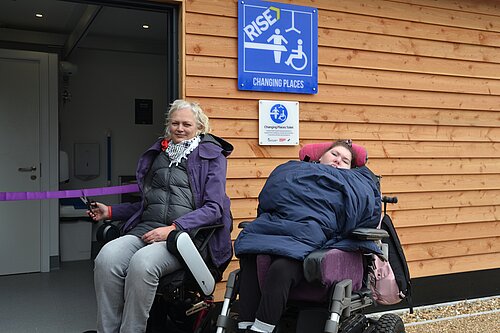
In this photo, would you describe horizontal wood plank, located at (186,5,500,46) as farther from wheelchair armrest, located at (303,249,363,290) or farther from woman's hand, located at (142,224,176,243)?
wheelchair armrest, located at (303,249,363,290)

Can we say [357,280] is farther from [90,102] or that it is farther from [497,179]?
[90,102]

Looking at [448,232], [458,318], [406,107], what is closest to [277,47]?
[406,107]

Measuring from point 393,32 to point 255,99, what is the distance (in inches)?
51.0

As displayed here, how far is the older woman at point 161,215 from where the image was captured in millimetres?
2604

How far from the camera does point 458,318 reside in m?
3.97

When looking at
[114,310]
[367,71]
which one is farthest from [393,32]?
[114,310]

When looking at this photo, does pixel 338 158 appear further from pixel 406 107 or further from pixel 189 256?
pixel 406 107

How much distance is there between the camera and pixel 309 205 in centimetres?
249

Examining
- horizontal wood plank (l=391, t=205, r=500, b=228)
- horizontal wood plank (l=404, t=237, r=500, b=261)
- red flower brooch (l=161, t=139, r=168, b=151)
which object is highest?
red flower brooch (l=161, t=139, r=168, b=151)

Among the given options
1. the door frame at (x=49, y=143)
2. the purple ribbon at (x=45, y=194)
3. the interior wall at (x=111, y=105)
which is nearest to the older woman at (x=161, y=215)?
the purple ribbon at (x=45, y=194)

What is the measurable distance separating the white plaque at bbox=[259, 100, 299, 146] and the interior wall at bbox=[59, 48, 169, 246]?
147 inches

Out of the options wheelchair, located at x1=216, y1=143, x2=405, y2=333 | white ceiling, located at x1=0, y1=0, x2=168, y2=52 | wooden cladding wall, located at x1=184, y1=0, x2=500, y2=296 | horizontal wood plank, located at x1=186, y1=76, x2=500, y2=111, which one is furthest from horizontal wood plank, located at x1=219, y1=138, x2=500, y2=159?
white ceiling, located at x1=0, y1=0, x2=168, y2=52

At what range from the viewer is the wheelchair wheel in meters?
2.74

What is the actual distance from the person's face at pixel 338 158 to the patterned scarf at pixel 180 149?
0.74 metres
